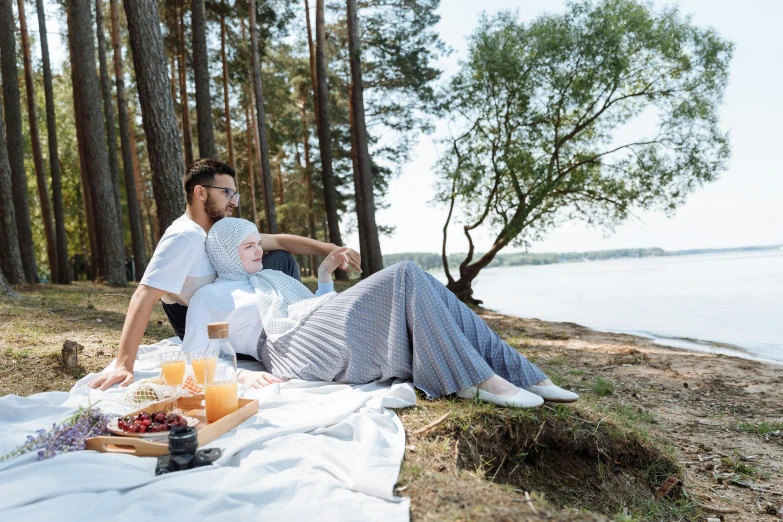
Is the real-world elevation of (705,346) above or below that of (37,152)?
below

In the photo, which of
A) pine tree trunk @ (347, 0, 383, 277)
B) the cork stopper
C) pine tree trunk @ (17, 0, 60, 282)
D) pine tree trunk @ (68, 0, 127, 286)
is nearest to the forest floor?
the cork stopper

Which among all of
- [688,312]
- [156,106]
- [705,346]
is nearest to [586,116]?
[688,312]

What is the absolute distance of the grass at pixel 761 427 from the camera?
352 centimetres

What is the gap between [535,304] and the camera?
1430cm

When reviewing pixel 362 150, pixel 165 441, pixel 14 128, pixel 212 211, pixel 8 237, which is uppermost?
pixel 14 128

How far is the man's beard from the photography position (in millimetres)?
3520

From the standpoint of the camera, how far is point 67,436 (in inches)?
81.9

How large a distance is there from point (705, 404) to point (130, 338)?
3.77 metres

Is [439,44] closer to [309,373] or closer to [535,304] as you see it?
[535,304]

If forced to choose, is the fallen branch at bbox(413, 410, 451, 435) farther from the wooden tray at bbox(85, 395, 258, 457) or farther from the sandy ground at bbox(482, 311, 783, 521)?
the sandy ground at bbox(482, 311, 783, 521)

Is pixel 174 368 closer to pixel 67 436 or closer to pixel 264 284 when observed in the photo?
pixel 67 436

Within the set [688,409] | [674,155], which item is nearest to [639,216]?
[674,155]

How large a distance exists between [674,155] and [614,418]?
11.0 meters

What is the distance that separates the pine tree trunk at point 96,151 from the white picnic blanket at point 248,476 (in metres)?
9.53
